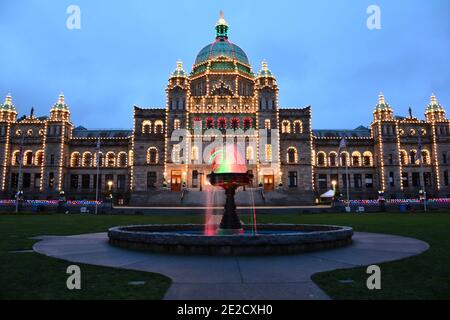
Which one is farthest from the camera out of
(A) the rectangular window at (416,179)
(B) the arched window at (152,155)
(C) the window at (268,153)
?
(A) the rectangular window at (416,179)

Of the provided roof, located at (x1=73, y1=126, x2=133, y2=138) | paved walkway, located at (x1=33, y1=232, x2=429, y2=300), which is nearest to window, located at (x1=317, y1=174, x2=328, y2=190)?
roof, located at (x1=73, y1=126, x2=133, y2=138)

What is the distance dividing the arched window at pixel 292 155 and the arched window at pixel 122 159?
35.5m

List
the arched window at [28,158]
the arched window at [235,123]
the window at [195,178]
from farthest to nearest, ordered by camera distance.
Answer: the arched window at [28,158]
the arched window at [235,123]
the window at [195,178]

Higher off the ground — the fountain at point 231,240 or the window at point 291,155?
the window at point 291,155

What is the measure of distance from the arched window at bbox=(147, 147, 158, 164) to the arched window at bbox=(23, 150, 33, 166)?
27.1 metres

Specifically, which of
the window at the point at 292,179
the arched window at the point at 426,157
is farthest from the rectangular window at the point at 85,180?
the arched window at the point at 426,157

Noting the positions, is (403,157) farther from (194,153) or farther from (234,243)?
(234,243)

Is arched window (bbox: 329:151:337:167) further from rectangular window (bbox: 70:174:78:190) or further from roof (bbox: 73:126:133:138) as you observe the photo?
rectangular window (bbox: 70:174:78:190)

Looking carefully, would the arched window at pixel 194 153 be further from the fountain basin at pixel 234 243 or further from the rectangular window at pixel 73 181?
the fountain basin at pixel 234 243

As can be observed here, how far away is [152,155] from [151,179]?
16.0ft

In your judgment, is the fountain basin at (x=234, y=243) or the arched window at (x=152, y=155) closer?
the fountain basin at (x=234, y=243)

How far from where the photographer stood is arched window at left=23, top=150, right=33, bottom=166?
73312 millimetres

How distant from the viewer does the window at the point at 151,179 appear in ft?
217

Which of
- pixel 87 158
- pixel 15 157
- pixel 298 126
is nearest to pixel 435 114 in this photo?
pixel 298 126
